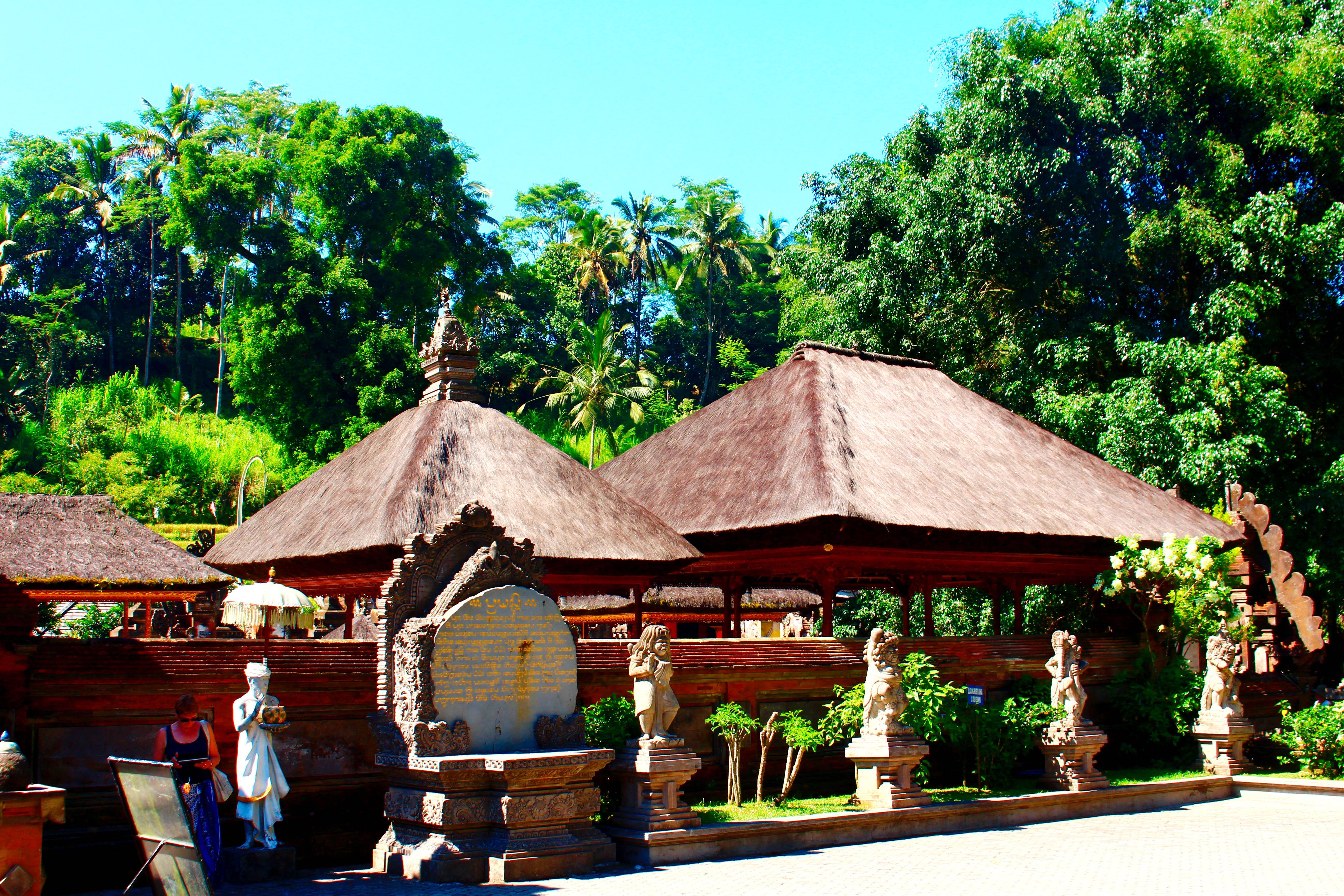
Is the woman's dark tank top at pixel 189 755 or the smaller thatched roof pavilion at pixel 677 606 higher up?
the smaller thatched roof pavilion at pixel 677 606

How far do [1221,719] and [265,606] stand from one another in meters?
13.2

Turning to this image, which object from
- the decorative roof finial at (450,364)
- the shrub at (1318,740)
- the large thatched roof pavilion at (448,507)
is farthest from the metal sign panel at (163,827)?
the shrub at (1318,740)

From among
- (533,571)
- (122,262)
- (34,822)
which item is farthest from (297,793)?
(122,262)

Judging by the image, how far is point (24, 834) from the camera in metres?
6.16

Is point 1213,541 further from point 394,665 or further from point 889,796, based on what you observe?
point 394,665

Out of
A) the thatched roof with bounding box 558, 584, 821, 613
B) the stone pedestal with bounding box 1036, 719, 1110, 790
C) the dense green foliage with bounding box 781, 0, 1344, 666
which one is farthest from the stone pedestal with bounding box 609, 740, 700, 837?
the dense green foliage with bounding box 781, 0, 1344, 666

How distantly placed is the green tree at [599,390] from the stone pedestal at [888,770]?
111 feet

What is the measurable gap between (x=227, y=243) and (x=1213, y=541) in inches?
1264

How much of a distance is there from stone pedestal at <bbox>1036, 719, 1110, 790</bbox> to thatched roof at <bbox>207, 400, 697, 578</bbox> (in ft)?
16.1

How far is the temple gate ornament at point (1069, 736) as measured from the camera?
1354 centimetres

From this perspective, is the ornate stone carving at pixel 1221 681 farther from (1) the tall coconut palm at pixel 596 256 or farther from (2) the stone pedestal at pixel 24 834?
(1) the tall coconut palm at pixel 596 256

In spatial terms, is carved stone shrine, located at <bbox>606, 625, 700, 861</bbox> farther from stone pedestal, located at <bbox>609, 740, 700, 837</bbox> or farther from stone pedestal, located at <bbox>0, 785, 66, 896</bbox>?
stone pedestal, located at <bbox>0, 785, 66, 896</bbox>

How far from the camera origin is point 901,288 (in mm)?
25125

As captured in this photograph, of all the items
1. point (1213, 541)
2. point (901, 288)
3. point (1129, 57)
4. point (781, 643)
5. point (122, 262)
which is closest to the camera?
point (781, 643)
